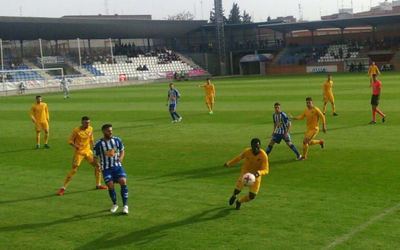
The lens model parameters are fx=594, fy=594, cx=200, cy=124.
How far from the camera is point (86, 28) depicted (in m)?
71.2

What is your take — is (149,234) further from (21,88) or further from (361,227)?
(21,88)

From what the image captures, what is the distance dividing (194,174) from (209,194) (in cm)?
227

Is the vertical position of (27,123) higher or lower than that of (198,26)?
lower

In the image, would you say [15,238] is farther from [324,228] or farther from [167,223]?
[324,228]

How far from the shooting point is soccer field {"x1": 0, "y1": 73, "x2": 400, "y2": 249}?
32.4 feet

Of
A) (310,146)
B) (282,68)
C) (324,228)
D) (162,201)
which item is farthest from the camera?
(282,68)

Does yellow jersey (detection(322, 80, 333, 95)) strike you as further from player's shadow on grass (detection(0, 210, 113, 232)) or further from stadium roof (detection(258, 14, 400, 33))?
stadium roof (detection(258, 14, 400, 33))

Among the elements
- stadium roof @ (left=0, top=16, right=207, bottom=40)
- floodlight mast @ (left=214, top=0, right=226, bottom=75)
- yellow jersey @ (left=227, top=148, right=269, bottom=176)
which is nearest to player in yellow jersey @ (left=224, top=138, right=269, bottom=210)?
yellow jersey @ (left=227, top=148, right=269, bottom=176)

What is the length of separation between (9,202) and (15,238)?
2.87 m

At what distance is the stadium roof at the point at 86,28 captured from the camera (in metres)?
65.1

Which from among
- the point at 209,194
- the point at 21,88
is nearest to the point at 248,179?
the point at 209,194

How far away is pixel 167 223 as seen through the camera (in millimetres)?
10859

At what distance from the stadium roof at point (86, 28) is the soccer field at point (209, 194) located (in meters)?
43.5

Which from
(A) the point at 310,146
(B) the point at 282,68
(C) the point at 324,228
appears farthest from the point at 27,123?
(B) the point at 282,68
